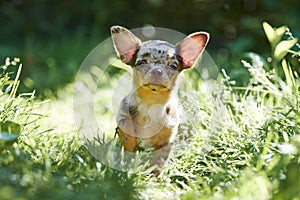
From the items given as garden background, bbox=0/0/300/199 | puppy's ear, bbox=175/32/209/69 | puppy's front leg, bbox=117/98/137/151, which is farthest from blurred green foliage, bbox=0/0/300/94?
puppy's front leg, bbox=117/98/137/151

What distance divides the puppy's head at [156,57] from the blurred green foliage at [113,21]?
215 centimetres

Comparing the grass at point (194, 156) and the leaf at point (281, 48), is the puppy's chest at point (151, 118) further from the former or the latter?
the leaf at point (281, 48)

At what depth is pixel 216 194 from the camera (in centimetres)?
213

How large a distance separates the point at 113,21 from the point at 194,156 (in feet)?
10.0

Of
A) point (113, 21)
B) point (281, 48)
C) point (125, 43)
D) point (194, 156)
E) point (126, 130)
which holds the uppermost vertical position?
point (125, 43)

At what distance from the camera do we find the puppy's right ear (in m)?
2.61

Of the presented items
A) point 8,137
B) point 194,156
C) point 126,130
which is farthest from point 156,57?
point 8,137

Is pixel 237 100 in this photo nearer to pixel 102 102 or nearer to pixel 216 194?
pixel 102 102

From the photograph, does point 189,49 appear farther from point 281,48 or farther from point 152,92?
point 281,48

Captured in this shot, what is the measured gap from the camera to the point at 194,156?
2715 mm

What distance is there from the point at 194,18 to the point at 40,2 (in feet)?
4.53

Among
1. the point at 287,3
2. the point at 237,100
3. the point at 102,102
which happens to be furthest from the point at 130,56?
the point at 287,3

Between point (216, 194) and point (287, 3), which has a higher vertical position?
point (287, 3)

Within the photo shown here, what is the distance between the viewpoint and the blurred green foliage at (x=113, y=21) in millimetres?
4906
